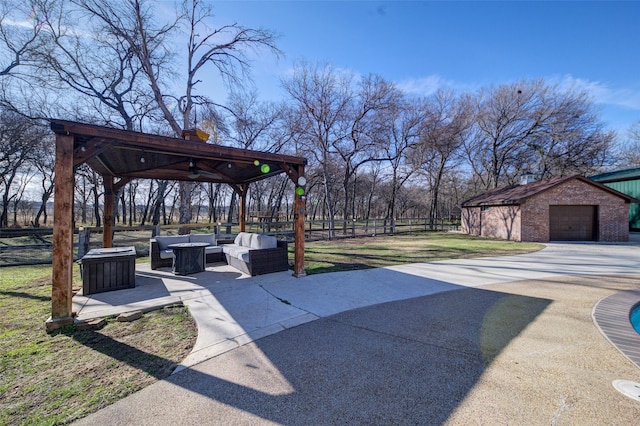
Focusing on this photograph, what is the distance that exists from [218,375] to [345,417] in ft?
3.64

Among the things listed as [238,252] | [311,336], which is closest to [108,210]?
[238,252]

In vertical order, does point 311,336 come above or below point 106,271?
below

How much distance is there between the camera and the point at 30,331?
303 centimetres

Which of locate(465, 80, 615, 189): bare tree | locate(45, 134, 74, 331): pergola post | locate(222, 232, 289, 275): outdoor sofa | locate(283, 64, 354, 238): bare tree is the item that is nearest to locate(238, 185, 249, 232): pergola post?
locate(222, 232, 289, 275): outdoor sofa

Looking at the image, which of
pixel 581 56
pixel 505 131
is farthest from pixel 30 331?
pixel 505 131

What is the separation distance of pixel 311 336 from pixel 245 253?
3159 mm

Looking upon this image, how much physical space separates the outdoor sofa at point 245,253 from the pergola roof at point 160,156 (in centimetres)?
166

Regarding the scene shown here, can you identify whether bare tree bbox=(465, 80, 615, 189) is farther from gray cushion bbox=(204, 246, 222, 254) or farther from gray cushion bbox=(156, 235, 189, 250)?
gray cushion bbox=(156, 235, 189, 250)

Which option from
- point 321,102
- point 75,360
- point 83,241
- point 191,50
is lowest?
point 75,360


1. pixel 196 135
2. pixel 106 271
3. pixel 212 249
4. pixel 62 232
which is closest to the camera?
pixel 62 232

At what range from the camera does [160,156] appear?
548 centimetres

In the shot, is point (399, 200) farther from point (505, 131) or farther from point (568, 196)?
point (568, 196)

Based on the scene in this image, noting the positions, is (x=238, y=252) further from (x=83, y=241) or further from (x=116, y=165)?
(x=83, y=241)

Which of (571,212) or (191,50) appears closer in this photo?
(191,50)
